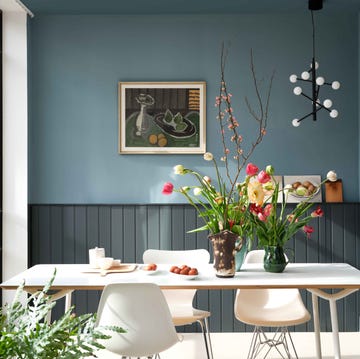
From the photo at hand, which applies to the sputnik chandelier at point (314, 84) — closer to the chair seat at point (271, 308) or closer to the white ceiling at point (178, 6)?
the white ceiling at point (178, 6)

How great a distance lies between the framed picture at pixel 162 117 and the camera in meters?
5.12

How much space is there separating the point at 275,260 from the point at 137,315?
3.08 ft

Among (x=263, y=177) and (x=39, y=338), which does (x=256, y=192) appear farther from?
(x=39, y=338)

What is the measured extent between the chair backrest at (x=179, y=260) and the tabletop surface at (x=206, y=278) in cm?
30

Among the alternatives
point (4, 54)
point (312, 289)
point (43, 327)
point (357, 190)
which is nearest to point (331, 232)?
point (357, 190)

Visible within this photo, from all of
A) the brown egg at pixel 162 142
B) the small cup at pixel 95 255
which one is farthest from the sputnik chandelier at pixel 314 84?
the small cup at pixel 95 255

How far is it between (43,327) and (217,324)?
4.48m

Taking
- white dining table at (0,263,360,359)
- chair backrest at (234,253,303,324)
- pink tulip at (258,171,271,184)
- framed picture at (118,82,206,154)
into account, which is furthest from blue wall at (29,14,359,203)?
pink tulip at (258,171,271,184)

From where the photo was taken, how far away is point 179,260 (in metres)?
3.87

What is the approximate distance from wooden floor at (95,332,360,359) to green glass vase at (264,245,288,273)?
1.23 m

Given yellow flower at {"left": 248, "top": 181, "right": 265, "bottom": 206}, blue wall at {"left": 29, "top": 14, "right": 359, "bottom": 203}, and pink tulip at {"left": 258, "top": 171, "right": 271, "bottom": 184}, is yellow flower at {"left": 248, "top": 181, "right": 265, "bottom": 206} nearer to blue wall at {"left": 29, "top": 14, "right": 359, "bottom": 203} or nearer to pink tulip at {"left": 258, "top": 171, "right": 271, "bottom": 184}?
pink tulip at {"left": 258, "top": 171, "right": 271, "bottom": 184}

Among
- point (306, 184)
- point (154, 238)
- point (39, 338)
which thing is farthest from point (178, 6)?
point (39, 338)

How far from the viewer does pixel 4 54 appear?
498 cm

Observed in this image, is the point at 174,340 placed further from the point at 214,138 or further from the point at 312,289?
the point at 214,138
